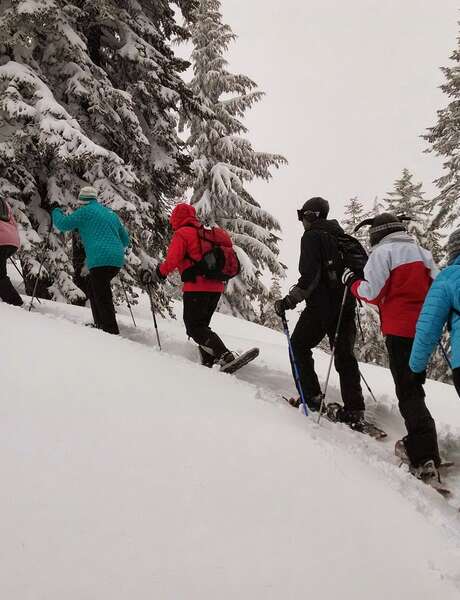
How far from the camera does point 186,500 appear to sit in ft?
8.04

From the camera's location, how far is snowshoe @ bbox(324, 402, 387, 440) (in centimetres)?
492

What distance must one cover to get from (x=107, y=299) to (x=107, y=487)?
4.38 m

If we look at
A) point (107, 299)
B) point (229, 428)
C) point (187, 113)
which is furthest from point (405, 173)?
point (229, 428)

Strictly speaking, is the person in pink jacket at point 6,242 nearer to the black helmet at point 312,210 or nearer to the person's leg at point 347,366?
the black helmet at point 312,210

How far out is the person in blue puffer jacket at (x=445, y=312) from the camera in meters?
3.37

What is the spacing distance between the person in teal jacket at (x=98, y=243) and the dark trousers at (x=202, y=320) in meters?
1.26

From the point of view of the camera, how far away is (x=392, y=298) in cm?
420

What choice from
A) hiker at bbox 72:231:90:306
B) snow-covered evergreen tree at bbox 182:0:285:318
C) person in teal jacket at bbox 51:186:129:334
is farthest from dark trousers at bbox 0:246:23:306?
snow-covered evergreen tree at bbox 182:0:285:318

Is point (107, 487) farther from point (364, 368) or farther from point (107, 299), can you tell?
point (364, 368)

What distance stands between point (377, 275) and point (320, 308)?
1033 millimetres

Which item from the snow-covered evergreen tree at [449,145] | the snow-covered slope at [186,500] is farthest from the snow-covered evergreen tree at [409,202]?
the snow-covered slope at [186,500]

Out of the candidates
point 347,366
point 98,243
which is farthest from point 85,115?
point 347,366

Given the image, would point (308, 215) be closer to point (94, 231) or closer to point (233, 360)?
point (233, 360)

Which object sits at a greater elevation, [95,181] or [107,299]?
[95,181]
